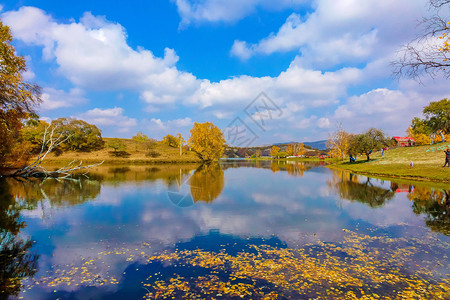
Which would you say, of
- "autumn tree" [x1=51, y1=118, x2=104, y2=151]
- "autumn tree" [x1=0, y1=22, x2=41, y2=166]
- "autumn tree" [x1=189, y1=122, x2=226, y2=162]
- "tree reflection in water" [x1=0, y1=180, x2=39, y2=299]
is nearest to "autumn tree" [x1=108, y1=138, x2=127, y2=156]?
"autumn tree" [x1=51, y1=118, x2=104, y2=151]

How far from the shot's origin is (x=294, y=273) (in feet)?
25.9

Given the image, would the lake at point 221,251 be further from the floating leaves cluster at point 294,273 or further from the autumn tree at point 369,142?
the autumn tree at point 369,142

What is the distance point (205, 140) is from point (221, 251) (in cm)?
7858

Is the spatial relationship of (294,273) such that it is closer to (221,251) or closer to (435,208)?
(221,251)

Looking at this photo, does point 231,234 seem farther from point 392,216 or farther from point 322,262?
point 392,216

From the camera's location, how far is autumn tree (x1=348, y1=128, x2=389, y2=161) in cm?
6018

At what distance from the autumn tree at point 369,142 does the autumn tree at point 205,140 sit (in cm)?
4725

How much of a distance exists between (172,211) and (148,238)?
5.25 metres

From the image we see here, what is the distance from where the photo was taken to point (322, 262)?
28.8 ft

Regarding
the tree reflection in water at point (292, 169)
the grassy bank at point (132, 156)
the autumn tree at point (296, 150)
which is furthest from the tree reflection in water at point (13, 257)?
the autumn tree at point (296, 150)

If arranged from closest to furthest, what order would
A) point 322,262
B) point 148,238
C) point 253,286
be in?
1. point 253,286
2. point 322,262
3. point 148,238

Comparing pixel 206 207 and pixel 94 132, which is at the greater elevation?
pixel 94 132

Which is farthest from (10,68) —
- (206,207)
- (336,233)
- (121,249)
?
(336,233)

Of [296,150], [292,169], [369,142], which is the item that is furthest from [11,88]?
[296,150]
